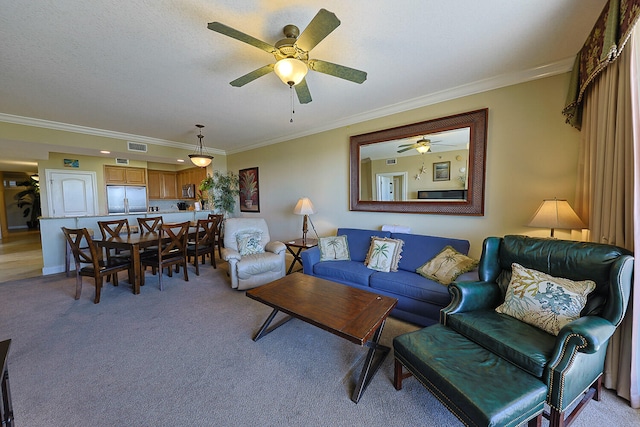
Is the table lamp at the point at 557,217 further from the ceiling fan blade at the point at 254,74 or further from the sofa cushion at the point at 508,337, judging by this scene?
the ceiling fan blade at the point at 254,74

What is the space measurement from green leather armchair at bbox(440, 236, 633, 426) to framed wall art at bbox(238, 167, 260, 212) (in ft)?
14.9

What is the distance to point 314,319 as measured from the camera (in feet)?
5.54

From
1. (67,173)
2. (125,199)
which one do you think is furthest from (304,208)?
(67,173)

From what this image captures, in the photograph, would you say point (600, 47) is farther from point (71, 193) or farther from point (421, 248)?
point (71, 193)

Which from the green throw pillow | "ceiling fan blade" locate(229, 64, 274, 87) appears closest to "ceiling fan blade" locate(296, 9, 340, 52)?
"ceiling fan blade" locate(229, 64, 274, 87)

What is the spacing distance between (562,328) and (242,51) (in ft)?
9.80

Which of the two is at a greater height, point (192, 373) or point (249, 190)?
point (249, 190)

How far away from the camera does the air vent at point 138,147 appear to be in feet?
15.0

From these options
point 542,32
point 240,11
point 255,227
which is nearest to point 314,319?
point 240,11

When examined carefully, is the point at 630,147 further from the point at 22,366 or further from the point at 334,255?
the point at 22,366

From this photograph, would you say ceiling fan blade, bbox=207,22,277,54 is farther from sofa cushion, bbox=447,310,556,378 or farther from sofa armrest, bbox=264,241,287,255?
sofa armrest, bbox=264,241,287,255

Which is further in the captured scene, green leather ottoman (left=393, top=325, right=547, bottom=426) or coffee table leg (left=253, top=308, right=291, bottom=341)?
coffee table leg (left=253, top=308, right=291, bottom=341)

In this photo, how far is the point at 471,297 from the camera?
5.93ft

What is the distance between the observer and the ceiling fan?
1.41 metres
